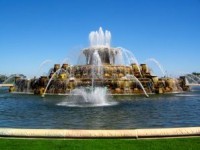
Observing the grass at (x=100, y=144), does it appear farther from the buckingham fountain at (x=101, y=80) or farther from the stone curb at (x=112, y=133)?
the buckingham fountain at (x=101, y=80)

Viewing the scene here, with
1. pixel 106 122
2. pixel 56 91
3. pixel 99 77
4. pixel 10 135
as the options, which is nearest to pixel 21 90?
pixel 56 91

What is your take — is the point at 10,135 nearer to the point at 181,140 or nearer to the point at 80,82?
the point at 181,140

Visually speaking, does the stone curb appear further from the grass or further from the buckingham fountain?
the buckingham fountain

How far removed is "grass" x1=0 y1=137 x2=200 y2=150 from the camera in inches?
352

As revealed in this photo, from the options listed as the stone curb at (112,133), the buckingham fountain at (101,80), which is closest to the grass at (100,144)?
the stone curb at (112,133)

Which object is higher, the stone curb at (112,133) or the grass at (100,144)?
the stone curb at (112,133)

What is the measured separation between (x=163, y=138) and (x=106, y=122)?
19.0ft

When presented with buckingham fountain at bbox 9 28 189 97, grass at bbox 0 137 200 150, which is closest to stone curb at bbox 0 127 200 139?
grass at bbox 0 137 200 150

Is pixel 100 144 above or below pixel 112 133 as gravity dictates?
below

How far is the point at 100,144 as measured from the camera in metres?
9.27

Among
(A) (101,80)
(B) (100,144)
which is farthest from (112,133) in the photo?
(A) (101,80)

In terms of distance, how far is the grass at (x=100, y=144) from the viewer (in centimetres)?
893

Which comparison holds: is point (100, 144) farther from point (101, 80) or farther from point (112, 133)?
point (101, 80)

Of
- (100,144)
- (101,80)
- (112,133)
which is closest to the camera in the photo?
(100,144)
